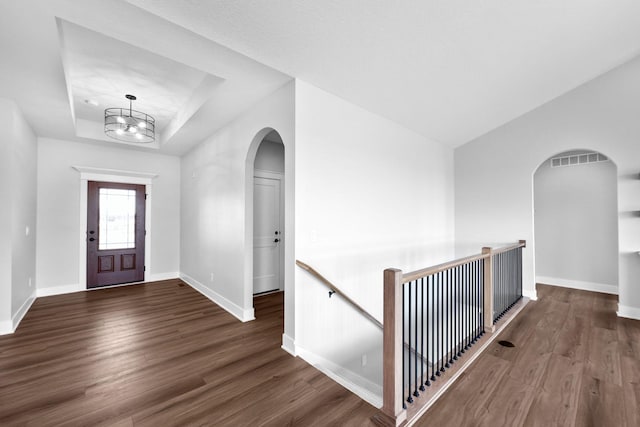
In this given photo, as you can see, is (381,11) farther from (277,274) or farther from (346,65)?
(277,274)

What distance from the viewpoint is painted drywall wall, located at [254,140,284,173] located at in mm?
4755

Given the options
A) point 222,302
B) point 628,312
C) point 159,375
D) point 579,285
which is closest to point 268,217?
point 222,302

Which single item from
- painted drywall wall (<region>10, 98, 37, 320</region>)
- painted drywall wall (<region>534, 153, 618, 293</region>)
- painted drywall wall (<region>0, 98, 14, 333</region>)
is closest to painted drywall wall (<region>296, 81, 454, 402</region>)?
painted drywall wall (<region>534, 153, 618, 293</region>)

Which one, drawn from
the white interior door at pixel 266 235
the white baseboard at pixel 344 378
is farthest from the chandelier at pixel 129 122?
the white baseboard at pixel 344 378

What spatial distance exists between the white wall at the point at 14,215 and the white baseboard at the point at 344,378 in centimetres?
346

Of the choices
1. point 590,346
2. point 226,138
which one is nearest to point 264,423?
point 590,346

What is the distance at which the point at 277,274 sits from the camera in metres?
5.00

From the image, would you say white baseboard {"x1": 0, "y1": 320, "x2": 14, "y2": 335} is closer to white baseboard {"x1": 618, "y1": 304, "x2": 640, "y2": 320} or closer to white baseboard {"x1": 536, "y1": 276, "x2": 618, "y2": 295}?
white baseboard {"x1": 618, "y1": 304, "x2": 640, "y2": 320}

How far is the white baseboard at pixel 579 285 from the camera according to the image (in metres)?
4.59

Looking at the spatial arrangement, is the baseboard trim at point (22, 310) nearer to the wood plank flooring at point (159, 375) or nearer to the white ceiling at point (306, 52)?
the wood plank flooring at point (159, 375)

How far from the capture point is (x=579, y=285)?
488 cm

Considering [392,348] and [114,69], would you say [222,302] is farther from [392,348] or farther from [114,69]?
[114,69]

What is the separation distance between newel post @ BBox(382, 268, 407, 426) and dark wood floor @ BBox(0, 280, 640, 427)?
0.18 meters

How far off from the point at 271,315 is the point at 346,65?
316cm
